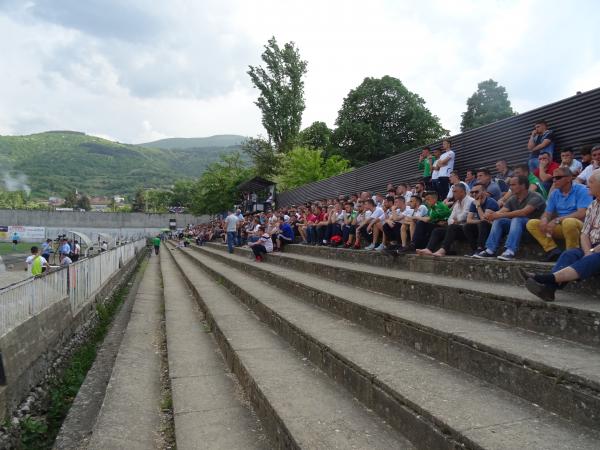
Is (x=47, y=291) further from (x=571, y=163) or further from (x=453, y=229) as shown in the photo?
(x=571, y=163)

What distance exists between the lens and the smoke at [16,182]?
169750mm

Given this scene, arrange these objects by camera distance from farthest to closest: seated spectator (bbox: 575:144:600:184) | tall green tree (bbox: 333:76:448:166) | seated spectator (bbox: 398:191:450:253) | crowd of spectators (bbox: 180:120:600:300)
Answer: tall green tree (bbox: 333:76:448:166) < seated spectator (bbox: 398:191:450:253) < seated spectator (bbox: 575:144:600:184) < crowd of spectators (bbox: 180:120:600:300)

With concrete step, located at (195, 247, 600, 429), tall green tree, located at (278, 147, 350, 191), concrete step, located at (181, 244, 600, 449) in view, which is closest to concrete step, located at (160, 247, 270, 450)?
concrete step, located at (181, 244, 600, 449)

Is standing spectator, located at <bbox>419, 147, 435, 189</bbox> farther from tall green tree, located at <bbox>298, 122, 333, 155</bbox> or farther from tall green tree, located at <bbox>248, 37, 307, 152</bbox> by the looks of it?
tall green tree, located at <bbox>298, 122, 333, 155</bbox>

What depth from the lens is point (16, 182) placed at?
178750mm

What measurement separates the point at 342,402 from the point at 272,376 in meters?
0.69

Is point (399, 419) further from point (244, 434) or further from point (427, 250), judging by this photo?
point (427, 250)

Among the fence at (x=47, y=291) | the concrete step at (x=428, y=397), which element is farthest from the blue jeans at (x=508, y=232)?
the fence at (x=47, y=291)

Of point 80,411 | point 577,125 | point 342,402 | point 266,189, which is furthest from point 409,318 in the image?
point 266,189

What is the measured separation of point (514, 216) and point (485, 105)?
40.4 m

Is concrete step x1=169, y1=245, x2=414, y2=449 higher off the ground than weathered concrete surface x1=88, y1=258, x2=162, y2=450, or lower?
higher

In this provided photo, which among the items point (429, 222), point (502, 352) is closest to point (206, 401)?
point (502, 352)

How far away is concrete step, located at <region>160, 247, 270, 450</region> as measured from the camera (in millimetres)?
2846

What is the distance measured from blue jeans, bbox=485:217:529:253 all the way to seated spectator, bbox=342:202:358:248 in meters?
3.88
